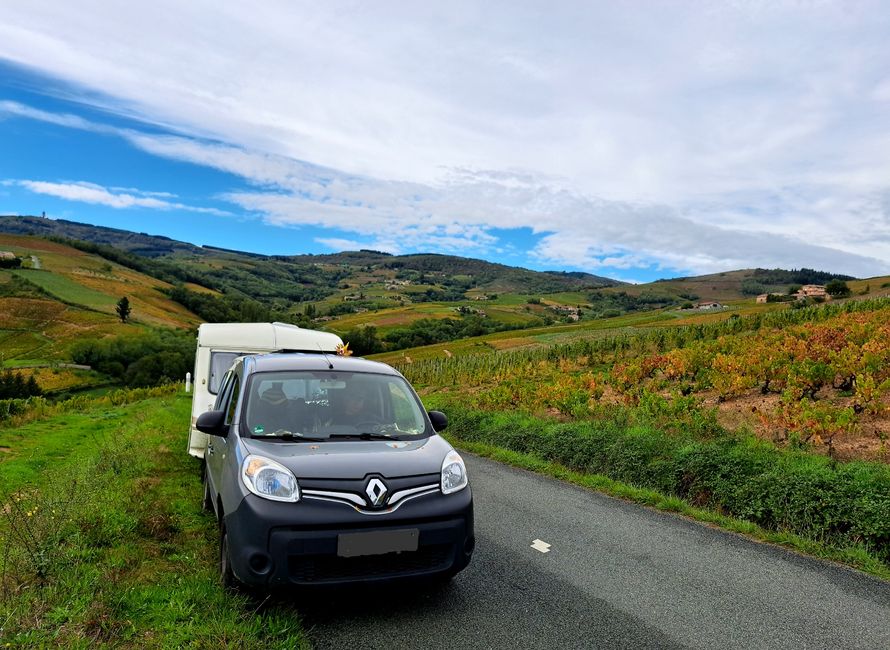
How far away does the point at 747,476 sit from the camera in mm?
7051

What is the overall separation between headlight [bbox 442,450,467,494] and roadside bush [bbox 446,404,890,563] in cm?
426

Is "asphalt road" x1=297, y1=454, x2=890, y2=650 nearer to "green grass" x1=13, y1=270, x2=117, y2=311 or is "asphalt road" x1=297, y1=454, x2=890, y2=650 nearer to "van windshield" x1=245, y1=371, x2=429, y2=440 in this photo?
"van windshield" x1=245, y1=371, x2=429, y2=440

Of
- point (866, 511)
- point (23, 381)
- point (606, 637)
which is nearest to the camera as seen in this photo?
point (606, 637)

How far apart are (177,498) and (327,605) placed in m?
4.16

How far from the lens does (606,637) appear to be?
4008mm

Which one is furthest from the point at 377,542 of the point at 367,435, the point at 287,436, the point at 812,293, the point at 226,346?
the point at 812,293

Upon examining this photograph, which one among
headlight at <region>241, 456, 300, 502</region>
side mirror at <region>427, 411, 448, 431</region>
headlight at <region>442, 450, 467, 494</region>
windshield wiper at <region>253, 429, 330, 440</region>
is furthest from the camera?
side mirror at <region>427, 411, 448, 431</region>

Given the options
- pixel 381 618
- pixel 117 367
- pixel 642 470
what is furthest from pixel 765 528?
pixel 117 367

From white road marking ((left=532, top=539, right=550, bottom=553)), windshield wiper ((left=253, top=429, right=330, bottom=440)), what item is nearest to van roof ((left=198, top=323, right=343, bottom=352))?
windshield wiper ((left=253, top=429, right=330, bottom=440))

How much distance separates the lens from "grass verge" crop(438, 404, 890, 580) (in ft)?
18.8

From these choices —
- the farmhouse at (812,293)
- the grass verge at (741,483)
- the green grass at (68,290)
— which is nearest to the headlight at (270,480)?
the grass verge at (741,483)

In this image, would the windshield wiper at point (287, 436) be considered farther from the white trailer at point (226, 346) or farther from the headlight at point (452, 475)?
the white trailer at point (226, 346)

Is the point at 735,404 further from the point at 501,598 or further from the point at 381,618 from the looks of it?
the point at 381,618

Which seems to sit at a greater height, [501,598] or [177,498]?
[501,598]
